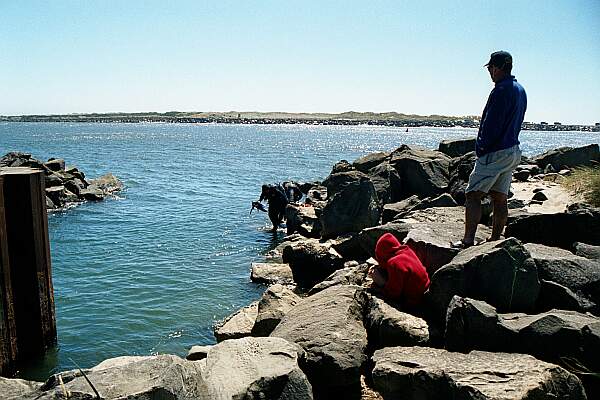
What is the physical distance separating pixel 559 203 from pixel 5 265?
1125 cm

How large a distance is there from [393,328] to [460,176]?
9.43m

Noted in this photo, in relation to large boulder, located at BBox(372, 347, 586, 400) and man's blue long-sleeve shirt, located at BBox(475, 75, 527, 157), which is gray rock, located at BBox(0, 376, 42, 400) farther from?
man's blue long-sleeve shirt, located at BBox(475, 75, 527, 157)

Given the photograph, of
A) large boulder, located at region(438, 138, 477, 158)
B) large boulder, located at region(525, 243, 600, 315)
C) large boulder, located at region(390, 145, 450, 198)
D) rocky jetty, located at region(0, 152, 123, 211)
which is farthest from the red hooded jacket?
Result: rocky jetty, located at region(0, 152, 123, 211)

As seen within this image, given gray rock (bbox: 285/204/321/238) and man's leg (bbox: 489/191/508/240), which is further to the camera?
gray rock (bbox: 285/204/321/238)

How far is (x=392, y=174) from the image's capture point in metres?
15.0

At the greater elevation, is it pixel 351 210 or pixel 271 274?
pixel 351 210

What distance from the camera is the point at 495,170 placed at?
6.44 m

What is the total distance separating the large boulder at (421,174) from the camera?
47.1ft

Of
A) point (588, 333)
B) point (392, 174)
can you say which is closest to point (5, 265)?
point (588, 333)

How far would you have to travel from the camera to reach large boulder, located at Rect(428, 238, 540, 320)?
201 inches

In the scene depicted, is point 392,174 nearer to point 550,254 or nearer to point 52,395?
point 550,254

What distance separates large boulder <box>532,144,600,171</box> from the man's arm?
54.1 feet

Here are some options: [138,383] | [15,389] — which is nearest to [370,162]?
[15,389]

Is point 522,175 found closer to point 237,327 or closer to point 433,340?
point 237,327
